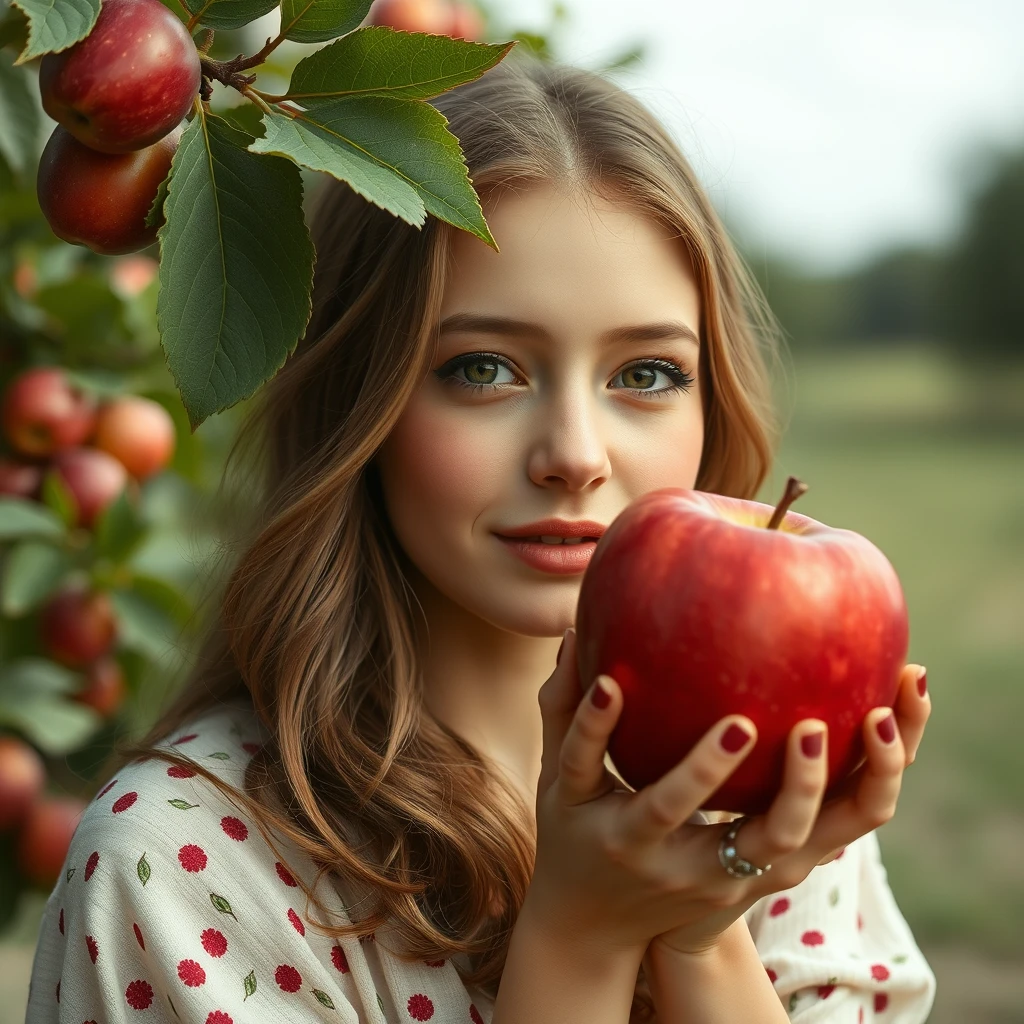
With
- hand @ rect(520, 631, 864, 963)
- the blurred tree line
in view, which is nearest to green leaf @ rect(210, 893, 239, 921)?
hand @ rect(520, 631, 864, 963)

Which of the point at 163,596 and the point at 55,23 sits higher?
the point at 55,23

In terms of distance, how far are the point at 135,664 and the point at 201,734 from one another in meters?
0.35

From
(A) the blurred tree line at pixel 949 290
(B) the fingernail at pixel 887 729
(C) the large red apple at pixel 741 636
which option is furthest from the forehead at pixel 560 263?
(A) the blurred tree line at pixel 949 290

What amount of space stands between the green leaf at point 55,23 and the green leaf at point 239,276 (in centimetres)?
8

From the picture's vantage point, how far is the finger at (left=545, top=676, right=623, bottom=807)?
2.29 feet

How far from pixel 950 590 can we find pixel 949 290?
457cm

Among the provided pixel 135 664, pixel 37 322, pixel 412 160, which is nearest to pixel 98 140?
pixel 412 160

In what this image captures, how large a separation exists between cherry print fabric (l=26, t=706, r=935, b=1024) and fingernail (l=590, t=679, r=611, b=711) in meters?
0.36

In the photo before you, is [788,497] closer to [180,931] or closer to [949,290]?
[180,931]

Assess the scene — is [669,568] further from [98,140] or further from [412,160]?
[98,140]

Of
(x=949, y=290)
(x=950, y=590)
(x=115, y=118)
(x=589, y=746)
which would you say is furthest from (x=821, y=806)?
(x=949, y=290)

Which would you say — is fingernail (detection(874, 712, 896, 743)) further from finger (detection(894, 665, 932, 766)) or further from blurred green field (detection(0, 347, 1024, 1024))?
blurred green field (detection(0, 347, 1024, 1024))

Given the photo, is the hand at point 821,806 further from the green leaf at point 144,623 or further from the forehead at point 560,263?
the green leaf at point 144,623

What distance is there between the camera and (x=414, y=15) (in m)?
1.08
